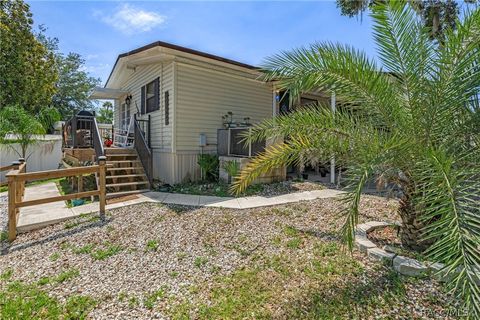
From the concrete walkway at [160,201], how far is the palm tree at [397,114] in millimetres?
2159

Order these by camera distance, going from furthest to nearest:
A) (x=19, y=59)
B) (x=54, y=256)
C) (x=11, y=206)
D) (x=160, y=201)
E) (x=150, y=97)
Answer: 1. (x=19, y=59)
2. (x=150, y=97)
3. (x=160, y=201)
4. (x=11, y=206)
5. (x=54, y=256)

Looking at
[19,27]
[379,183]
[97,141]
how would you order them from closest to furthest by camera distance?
[379,183], [97,141], [19,27]

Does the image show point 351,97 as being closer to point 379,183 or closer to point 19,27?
point 379,183

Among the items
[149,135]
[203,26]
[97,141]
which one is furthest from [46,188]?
[203,26]

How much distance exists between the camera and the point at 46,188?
9.62m

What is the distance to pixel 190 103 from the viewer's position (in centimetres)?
917

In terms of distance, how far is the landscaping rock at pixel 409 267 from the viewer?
322cm

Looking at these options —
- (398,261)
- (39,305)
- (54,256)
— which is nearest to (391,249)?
(398,261)

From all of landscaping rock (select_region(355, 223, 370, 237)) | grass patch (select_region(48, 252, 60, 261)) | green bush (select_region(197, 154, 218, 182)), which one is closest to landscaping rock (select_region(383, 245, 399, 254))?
landscaping rock (select_region(355, 223, 370, 237))

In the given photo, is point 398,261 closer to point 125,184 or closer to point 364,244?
point 364,244

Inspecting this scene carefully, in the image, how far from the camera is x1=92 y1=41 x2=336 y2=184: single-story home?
8859 mm

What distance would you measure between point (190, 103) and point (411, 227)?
719cm

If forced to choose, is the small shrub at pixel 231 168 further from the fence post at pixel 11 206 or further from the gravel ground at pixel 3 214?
the gravel ground at pixel 3 214

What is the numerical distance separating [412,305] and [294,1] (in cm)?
753
